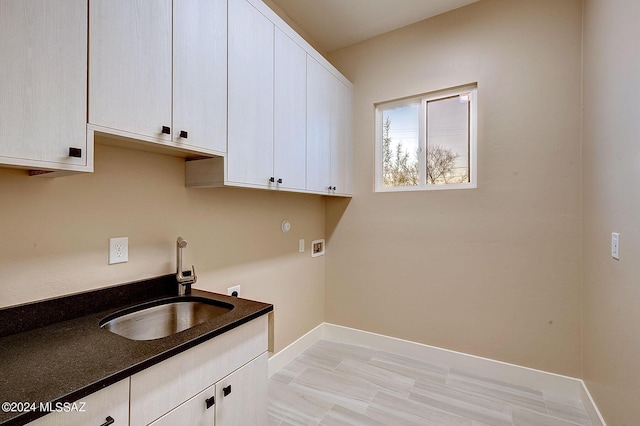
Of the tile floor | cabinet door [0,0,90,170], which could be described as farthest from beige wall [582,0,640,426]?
cabinet door [0,0,90,170]

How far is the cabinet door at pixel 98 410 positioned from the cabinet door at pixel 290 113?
1.34 metres

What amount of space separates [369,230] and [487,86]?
154 centimetres

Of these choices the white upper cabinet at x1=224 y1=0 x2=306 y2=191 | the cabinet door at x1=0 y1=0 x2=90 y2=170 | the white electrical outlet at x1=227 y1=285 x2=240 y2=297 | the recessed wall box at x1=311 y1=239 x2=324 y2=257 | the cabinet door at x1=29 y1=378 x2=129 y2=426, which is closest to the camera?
the cabinet door at x1=29 y1=378 x2=129 y2=426

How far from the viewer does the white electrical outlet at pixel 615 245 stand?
1.50 metres

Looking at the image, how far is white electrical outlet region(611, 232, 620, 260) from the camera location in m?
1.50

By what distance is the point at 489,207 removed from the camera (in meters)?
2.37

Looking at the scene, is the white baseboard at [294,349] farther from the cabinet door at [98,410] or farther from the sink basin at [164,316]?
the cabinet door at [98,410]

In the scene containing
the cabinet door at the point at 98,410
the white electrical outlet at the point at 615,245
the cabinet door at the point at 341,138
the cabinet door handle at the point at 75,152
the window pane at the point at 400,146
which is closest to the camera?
the cabinet door at the point at 98,410

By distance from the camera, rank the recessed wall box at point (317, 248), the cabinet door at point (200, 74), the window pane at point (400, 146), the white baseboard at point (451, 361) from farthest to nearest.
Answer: the recessed wall box at point (317, 248) → the window pane at point (400, 146) → the white baseboard at point (451, 361) → the cabinet door at point (200, 74)

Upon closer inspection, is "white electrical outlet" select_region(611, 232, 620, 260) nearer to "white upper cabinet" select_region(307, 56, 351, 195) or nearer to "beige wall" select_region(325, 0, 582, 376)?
"beige wall" select_region(325, 0, 582, 376)

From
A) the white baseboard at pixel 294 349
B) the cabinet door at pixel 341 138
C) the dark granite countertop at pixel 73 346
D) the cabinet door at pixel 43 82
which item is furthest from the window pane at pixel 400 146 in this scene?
the cabinet door at pixel 43 82

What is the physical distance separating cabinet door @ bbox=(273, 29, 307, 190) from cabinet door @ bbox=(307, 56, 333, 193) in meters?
0.07

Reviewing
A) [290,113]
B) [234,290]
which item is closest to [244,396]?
[234,290]

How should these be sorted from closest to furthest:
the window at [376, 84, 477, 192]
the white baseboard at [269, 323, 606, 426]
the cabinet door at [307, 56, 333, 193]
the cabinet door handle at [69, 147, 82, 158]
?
the cabinet door handle at [69, 147, 82, 158] → the white baseboard at [269, 323, 606, 426] → the cabinet door at [307, 56, 333, 193] → the window at [376, 84, 477, 192]
